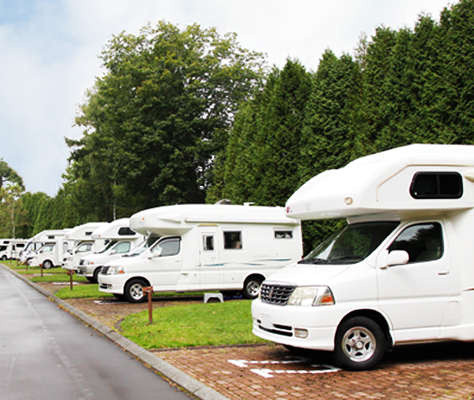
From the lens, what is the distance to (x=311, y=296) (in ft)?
24.0

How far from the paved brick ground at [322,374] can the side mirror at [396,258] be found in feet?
4.68

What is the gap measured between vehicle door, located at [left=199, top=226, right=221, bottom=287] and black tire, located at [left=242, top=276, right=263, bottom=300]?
3.18 feet

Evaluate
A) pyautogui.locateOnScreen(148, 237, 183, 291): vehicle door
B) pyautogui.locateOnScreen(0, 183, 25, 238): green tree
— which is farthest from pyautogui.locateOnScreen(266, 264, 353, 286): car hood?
pyautogui.locateOnScreen(0, 183, 25, 238): green tree

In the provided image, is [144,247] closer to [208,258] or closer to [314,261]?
[208,258]

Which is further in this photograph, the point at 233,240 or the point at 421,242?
the point at 233,240

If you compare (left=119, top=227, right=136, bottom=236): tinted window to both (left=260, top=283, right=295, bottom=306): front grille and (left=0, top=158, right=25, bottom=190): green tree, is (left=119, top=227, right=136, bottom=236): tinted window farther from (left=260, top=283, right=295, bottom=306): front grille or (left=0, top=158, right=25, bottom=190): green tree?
(left=0, top=158, right=25, bottom=190): green tree

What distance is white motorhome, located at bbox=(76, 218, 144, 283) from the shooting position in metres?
24.9

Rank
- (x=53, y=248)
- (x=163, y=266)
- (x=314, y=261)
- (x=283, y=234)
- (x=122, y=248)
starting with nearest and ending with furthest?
(x=314, y=261), (x=163, y=266), (x=283, y=234), (x=122, y=248), (x=53, y=248)

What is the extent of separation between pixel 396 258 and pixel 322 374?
1.82m

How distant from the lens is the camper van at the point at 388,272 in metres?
7.29

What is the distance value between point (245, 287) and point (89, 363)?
32.4 feet

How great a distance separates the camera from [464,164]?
7.99m

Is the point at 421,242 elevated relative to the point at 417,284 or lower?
elevated

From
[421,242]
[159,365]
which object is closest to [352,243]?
[421,242]
